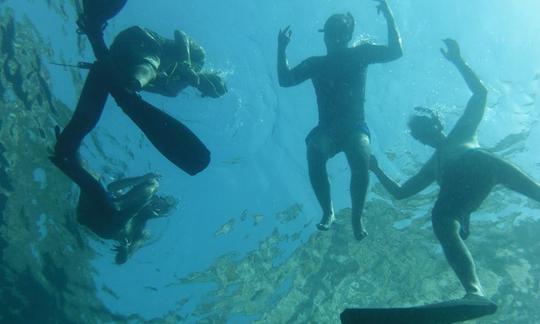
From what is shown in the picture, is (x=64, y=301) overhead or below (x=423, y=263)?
overhead

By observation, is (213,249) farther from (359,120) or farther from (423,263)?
(359,120)

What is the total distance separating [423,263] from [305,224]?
5.22 meters

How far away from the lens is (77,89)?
42.6ft

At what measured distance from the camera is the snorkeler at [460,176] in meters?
6.23

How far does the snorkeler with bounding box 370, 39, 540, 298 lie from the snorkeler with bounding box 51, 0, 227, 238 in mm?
3792

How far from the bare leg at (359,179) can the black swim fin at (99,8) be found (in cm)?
415

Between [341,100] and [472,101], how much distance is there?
2.42m

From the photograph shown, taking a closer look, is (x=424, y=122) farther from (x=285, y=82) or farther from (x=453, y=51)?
(x=285, y=82)

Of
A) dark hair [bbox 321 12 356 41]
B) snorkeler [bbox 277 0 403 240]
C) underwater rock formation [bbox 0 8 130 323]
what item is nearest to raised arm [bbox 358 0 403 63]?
snorkeler [bbox 277 0 403 240]

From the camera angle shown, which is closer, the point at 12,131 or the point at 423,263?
the point at 12,131

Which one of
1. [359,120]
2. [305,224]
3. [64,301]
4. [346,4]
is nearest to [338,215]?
[305,224]

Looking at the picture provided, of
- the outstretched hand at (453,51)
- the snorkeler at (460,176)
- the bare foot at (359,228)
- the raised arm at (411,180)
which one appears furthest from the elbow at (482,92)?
the bare foot at (359,228)

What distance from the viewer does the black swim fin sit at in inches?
180

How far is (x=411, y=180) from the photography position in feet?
27.4
